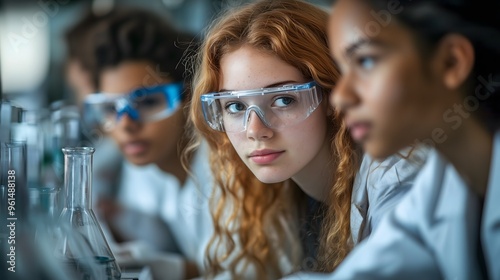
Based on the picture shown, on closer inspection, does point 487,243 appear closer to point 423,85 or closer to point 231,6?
point 423,85

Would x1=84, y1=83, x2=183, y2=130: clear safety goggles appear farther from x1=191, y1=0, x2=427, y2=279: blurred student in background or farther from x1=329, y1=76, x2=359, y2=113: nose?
x1=329, y1=76, x2=359, y2=113: nose

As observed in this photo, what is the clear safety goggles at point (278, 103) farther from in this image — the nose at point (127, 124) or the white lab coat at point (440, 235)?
the nose at point (127, 124)

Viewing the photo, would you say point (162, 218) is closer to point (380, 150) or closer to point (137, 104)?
point (137, 104)

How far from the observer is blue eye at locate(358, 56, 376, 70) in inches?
39.8

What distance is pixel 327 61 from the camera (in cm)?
122

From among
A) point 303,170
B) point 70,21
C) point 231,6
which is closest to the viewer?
point 303,170

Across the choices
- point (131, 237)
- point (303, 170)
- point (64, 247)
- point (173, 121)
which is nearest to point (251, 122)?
point (303, 170)

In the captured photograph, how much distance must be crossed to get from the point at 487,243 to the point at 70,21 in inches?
64.5

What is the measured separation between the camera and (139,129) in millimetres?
2082

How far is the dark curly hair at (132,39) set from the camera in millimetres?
2123

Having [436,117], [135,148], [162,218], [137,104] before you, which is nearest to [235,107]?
[436,117]

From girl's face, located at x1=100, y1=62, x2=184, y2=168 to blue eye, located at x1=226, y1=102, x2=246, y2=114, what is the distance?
72 cm

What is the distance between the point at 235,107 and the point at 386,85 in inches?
14.1

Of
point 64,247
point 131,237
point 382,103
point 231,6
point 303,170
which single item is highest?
point 231,6
